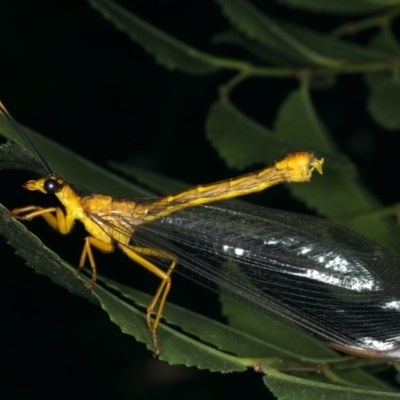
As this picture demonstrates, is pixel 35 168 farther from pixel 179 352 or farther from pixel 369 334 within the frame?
pixel 369 334

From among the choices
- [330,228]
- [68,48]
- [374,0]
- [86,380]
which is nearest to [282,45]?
[374,0]

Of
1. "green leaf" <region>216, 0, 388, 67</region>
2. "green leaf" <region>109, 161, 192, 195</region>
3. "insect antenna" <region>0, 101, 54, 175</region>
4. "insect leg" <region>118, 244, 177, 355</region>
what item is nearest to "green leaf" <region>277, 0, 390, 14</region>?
"green leaf" <region>216, 0, 388, 67</region>

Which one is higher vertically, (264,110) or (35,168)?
(35,168)

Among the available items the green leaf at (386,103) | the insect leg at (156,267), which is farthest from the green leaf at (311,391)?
the green leaf at (386,103)

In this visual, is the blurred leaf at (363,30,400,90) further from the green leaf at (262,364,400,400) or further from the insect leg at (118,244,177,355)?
the green leaf at (262,364,400,400)

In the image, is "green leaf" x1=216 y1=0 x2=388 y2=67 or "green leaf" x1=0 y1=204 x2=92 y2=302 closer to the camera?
"green leaf" x1=0 y1=204 x2=92 y2=302

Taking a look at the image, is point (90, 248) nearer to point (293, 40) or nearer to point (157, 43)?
point (157, 43)

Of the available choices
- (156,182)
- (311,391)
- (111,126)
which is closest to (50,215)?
(156,182)

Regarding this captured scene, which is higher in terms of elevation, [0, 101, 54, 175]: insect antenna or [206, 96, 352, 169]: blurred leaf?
[0, 101, 54, 175]: insect antenna
